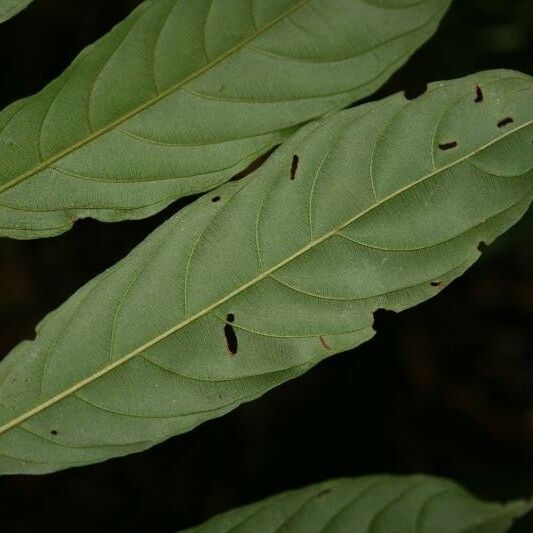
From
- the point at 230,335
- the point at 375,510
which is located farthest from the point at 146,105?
the point at 375,510

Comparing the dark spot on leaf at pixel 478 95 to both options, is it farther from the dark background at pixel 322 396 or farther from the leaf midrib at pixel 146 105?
the dark background at pixel 322 396

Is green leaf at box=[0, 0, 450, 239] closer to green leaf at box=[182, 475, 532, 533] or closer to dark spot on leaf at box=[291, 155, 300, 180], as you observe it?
dark spot on leaf at box=[291, 155, 300, 180]

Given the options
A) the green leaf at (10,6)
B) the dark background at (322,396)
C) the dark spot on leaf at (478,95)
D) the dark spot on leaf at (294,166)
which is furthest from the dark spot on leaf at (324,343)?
the dark background at (322,396)

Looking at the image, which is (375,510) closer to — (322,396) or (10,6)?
(10,6)

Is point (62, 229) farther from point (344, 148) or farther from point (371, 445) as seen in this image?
point (371, 445)

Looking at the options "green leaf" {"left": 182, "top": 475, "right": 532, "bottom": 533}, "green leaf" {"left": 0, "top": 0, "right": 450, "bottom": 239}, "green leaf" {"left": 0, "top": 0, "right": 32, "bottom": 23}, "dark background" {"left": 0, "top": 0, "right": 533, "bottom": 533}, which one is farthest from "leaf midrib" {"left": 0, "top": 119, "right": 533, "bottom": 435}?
"dark background" {"left": 0, "top": 0, "right": 533, "bottom": 533}
